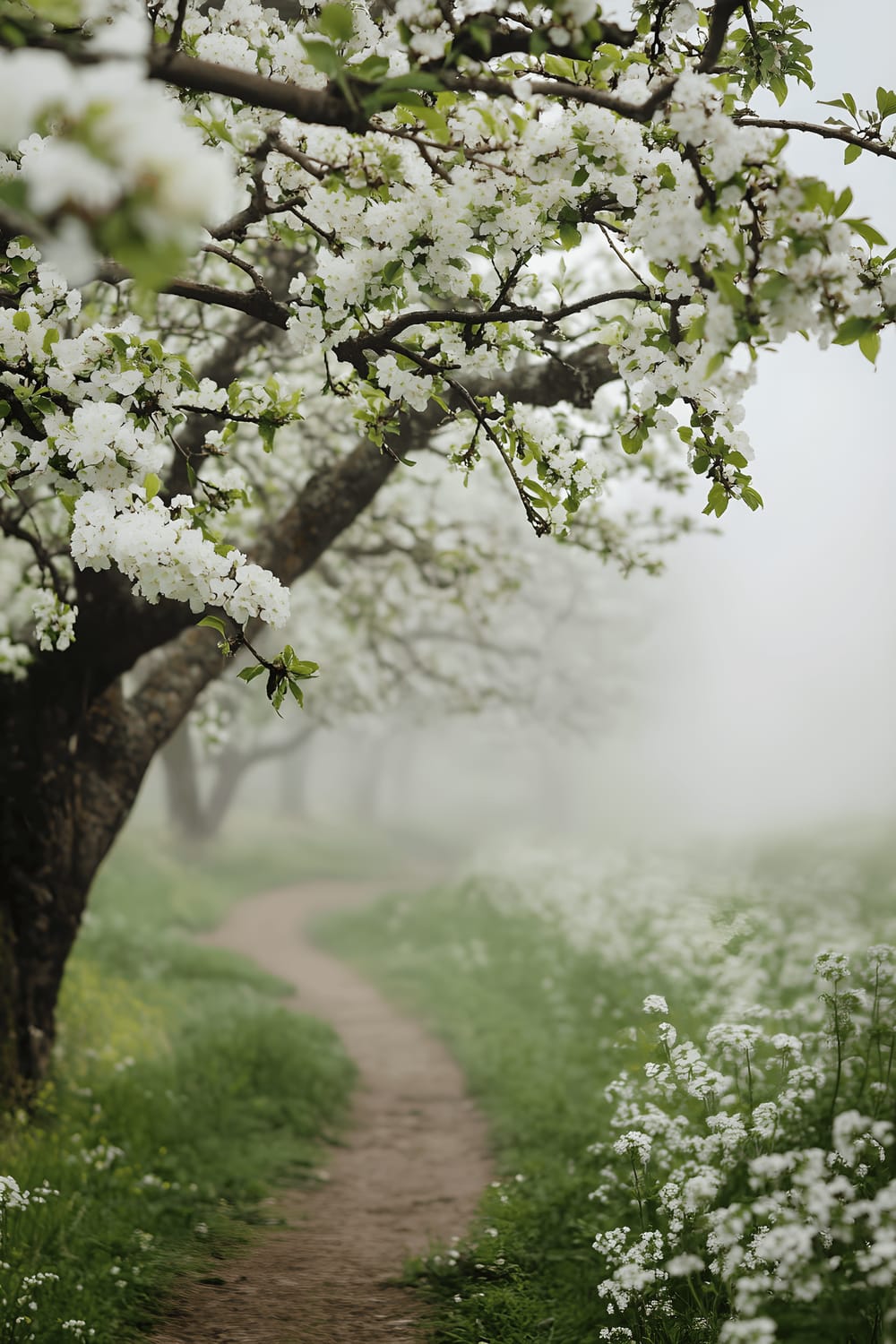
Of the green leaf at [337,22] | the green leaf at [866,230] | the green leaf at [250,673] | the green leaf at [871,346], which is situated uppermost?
the green leaf at [866,230]

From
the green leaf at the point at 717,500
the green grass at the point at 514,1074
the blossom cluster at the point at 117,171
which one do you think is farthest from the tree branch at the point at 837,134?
the green grass at the point at 514,1074

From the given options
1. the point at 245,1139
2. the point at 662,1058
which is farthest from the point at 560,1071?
the point at 662,1058

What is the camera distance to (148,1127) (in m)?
6.37

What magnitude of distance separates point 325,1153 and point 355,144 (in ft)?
22.3

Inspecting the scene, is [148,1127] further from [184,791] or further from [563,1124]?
[184,791]

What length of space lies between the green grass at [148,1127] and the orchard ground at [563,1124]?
0.07 ft

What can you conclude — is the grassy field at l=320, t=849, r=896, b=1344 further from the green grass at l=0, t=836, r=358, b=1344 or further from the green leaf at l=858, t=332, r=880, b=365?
the green leaf at l=858, t=332, r=880, b=365

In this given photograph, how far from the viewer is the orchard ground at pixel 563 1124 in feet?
11.4

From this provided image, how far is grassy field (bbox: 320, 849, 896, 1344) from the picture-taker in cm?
315

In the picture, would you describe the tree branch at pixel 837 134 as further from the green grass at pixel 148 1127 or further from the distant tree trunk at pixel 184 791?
the distant tree trunk at pixel 184 791

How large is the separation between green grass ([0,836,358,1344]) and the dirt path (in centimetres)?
24

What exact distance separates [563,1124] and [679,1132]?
2428 mm

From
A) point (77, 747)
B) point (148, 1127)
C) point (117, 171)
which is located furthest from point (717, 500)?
point (148, 1127)

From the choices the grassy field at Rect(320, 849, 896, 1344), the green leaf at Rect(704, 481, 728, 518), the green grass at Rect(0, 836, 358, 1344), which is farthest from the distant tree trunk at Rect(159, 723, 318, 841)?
the green leaf at Rect(704, 481, 728, 518)
